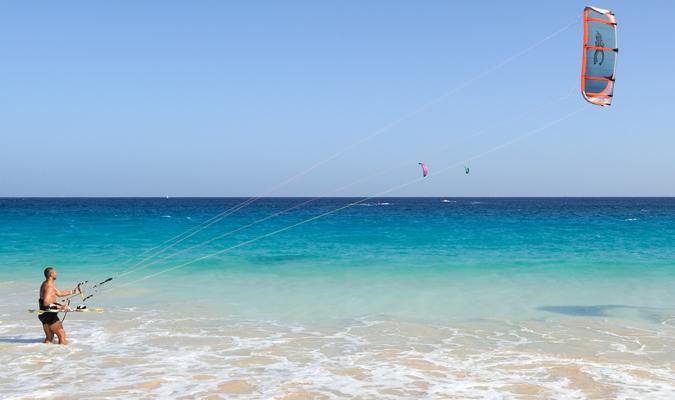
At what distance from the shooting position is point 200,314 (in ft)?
39.2

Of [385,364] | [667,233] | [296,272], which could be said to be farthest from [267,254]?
[667,233]

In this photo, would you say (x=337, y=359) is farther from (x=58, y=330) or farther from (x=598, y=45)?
(x=598, y=45)

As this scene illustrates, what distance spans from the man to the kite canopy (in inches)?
445

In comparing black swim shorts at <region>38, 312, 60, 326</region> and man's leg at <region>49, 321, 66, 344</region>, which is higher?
black swim shorts at <region>38, 312, 60, 326</region>

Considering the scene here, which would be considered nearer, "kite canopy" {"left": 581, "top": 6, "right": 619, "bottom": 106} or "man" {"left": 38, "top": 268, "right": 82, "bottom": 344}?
"man" {"left": 38, "top": 268, "right": 82, "bottom": 344}

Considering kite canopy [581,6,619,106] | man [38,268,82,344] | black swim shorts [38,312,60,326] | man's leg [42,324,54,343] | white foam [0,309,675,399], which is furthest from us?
kite canopy [581,6,619,106]

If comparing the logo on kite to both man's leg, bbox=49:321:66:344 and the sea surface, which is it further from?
man's leg, bbox=49:321:66:344

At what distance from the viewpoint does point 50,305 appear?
8.72 m

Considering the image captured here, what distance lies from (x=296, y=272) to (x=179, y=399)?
1222cm

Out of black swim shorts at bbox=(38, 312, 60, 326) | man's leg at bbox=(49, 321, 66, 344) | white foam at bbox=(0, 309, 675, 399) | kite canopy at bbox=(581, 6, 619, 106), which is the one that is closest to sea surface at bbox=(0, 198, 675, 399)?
white foam at bbox=(0, 309, 675, 399)

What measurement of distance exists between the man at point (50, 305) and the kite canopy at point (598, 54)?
1130cm

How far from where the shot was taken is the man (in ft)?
28.7

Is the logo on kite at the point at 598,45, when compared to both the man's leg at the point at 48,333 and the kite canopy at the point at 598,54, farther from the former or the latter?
the man's leg at the point at 48,333

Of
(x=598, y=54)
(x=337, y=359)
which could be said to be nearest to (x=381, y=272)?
(x=598, y=54)
